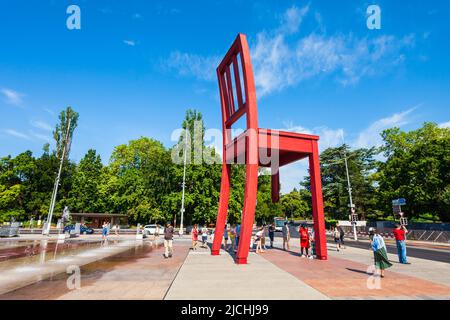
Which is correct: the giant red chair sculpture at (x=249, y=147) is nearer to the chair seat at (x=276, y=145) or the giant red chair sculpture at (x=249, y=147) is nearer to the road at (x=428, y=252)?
the chair seat at (x=276, y=145)

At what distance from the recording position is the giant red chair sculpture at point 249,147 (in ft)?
32.6

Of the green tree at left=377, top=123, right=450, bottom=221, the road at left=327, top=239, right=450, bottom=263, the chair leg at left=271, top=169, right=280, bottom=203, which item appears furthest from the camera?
the green tree at left=377, top=123, right=450, bottom=221

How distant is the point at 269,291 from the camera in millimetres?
5520

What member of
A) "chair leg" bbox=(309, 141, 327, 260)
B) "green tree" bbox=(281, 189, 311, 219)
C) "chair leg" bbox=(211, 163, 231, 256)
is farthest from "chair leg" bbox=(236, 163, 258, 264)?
"green tree" bbox=(281, 189, 311, 219)

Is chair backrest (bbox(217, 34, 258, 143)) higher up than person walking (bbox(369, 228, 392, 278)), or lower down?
higher up

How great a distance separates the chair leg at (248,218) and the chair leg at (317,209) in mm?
3387

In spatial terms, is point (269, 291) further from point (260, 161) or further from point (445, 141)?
point (445, 141)

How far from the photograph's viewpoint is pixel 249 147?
10.0m

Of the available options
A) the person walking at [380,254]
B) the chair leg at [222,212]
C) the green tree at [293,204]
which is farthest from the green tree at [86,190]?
the green tree at [293,204]

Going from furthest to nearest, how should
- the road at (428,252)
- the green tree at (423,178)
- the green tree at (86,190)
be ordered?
the green tree at (86,190)
the green tree at (423,178)
the road at (428,252)

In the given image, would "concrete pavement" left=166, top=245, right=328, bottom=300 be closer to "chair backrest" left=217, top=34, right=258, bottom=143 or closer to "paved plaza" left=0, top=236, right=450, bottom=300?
"paved plaza" left=0, top=236, right=450, bottom=300

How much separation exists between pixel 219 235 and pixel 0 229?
24.5m

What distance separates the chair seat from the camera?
10688 mm
